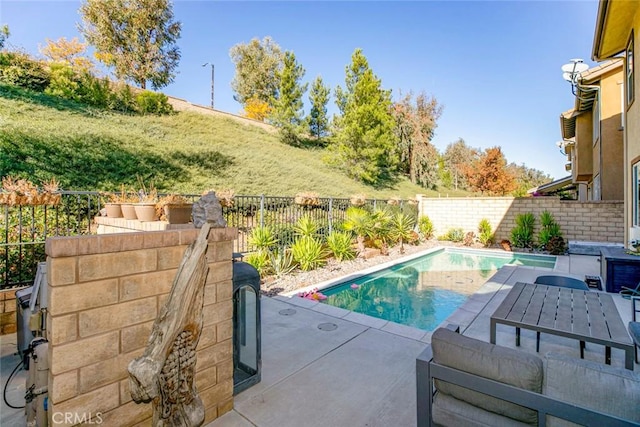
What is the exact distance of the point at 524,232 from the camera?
36.7ft

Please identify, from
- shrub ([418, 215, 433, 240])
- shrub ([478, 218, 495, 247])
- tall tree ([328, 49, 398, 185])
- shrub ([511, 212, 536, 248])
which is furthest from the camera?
tall tree ([328, 49, 398, 185])

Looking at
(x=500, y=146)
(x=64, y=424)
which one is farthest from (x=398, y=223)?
(x=500, y=146)

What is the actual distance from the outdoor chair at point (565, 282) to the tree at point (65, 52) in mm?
21873

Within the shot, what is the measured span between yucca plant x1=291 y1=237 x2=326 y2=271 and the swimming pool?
110cm

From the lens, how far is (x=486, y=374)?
5.02 ft

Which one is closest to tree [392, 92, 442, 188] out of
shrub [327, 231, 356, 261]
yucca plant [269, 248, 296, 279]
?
shrub [327, 231, 356, 261]

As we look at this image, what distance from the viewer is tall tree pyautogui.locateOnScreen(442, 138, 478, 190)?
104 ft

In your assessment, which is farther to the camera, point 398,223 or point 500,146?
point 500,146

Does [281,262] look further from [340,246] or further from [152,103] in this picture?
[152,103]

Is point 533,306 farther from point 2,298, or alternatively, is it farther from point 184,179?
point 184,179

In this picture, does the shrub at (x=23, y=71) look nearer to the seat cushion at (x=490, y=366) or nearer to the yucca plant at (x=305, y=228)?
the yucca plant at (x=305, y=228)

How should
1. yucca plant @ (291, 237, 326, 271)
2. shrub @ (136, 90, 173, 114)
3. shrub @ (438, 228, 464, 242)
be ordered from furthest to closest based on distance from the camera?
shrub @ (136, 90, 173, 114)
shrub @ (438, 228, 464, 242)
yucca plant @ (291, 237, 326, 271)

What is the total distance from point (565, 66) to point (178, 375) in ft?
36.8

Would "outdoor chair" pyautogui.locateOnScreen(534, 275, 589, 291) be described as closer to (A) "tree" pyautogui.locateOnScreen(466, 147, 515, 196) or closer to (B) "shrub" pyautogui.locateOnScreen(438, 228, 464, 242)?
(B) "shrub" pyautogui.locateOnScreen(438, 228, 464, 242)
